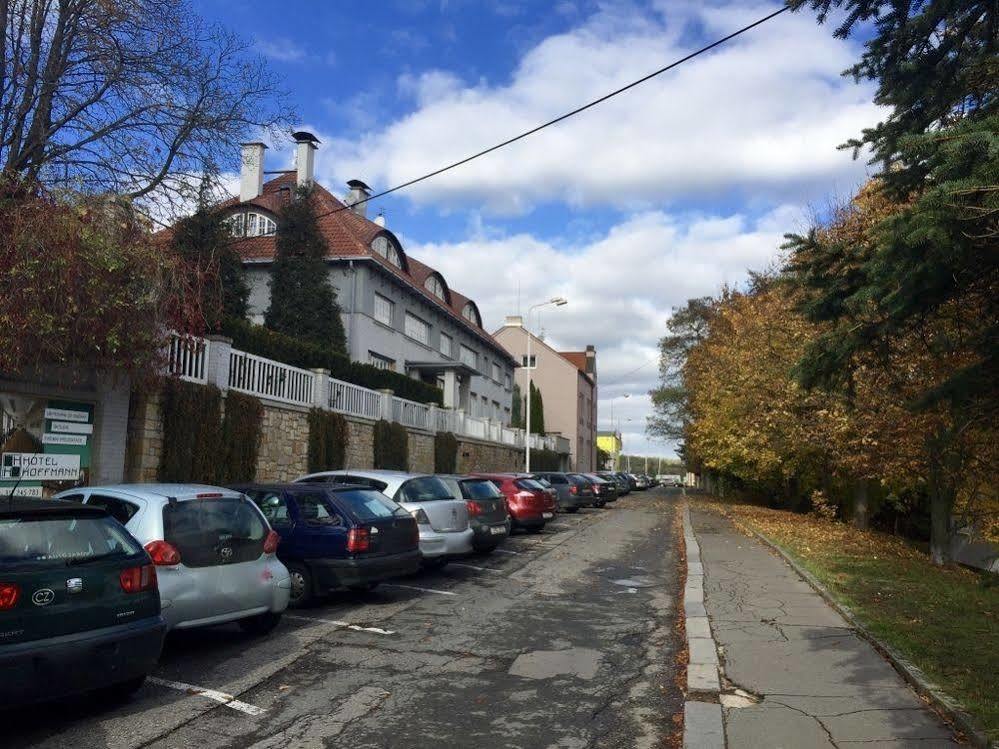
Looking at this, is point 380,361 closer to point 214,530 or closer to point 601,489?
point 601,489

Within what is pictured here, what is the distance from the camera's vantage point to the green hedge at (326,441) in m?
18.0

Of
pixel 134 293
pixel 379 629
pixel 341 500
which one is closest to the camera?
pixel 379 629

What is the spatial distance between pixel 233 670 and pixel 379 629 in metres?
1.94

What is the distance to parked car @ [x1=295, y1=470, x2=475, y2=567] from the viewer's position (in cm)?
1151

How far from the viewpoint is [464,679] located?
6.58 meters

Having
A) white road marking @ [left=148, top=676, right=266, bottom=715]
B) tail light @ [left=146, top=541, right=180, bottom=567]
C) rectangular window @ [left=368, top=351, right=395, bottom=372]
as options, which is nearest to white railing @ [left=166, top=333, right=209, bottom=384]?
tail light @ [left=146, top=541, right=180, bottom=567]

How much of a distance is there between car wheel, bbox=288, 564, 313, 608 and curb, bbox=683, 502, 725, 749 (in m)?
4.13

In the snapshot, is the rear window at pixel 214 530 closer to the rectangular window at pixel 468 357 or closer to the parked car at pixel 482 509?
the parked car at pixel 482 509

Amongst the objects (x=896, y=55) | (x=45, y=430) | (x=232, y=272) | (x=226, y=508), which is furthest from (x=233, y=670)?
(x=232, y=272)

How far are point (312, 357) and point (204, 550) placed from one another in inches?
562

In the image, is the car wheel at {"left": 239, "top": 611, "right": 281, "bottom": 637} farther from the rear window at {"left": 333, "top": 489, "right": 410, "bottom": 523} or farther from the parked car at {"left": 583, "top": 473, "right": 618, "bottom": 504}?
the parked car at {"left": 583, "top": 473, "right": 618, "bottom": 504}

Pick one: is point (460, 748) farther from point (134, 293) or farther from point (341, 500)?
point (134, 293)

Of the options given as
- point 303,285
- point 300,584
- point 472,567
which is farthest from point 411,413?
point 300,584

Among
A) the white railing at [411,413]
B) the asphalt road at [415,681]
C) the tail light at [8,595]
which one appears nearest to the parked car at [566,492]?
the white railing at [411,413]
